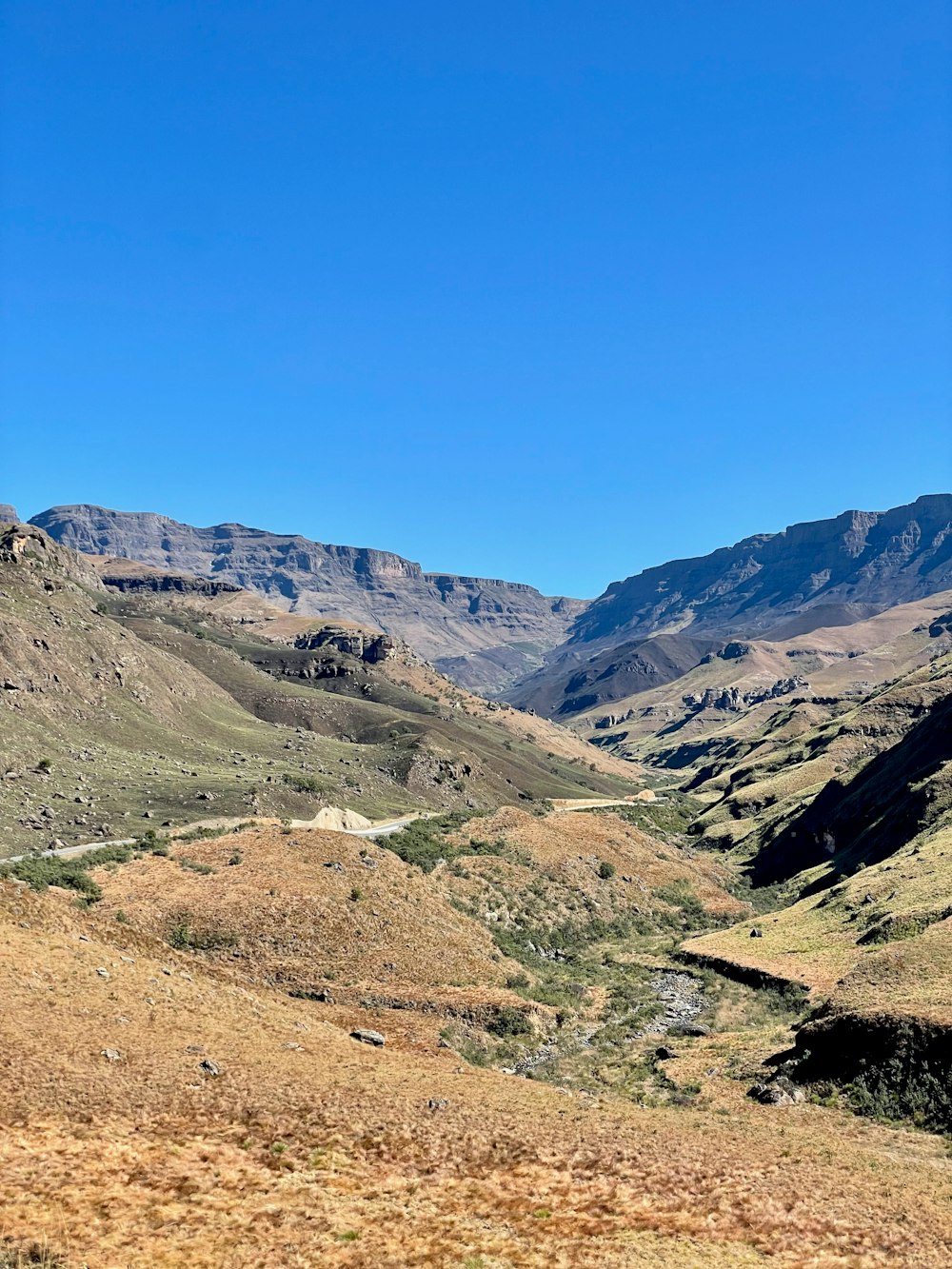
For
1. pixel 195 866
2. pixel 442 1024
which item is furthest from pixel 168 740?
pixel 442 1024

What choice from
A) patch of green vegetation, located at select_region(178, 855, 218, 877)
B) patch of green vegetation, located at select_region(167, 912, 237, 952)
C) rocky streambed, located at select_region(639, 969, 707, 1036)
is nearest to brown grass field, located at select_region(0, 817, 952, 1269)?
patch of green vegetation, located at select_region(167, 912, 237, 952)

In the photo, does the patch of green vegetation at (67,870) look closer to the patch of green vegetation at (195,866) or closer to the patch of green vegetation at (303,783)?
the patch of green vegetation at (195,866)

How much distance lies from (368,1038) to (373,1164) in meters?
15.8

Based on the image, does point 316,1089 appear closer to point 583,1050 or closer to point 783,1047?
point 583,1050

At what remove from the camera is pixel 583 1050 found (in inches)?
1852

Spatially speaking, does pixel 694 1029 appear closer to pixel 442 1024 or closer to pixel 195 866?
pixel 442 1024

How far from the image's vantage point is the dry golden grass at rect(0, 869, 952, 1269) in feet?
70.0

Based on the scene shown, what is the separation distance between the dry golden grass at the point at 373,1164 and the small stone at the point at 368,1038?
13.3 feet

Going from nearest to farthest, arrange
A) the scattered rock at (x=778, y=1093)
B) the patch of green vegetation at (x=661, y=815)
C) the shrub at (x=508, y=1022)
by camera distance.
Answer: the scattered rock at (x=778, y=1093)
the shrub at (x=508, y=1022)
the patch of green vegetation at (x=661, y=815)

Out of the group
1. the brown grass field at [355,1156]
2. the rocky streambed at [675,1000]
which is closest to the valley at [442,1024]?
the brown grass field at [355,1156]

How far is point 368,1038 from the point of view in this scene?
40.8m

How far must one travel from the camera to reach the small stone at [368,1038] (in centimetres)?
4056

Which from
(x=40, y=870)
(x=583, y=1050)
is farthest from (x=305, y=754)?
(x=583, y=1050)

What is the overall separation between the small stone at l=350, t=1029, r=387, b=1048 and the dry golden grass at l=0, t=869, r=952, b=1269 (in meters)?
4.05
